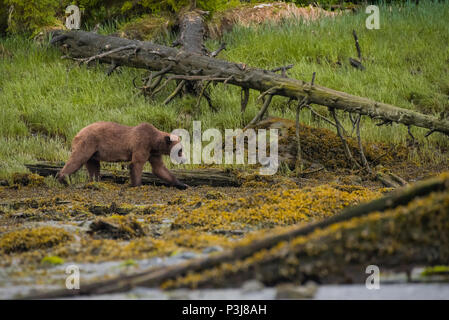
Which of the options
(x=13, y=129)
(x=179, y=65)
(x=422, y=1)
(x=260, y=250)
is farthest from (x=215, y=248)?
(x=422, y=1)

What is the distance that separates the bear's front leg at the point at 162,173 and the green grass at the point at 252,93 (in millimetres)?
1852

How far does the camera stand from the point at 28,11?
14.2 meters

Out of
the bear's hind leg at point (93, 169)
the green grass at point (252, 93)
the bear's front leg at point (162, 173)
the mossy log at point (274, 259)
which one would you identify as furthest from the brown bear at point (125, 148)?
the mossy log at point (274, 259)

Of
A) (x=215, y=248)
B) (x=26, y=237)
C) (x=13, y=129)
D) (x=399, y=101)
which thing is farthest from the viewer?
(x=399, y=101)

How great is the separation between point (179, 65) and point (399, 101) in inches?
196

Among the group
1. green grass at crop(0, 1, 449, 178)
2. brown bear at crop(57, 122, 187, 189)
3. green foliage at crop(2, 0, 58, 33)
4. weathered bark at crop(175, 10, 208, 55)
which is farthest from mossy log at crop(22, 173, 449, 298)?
green foliage at crop(2, 0, 58, 33)

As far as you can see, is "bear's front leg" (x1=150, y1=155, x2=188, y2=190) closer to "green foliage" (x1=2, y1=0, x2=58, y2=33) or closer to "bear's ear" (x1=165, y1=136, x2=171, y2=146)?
"bear's ear" (x1=165, y1=136, x2=171, y2=146)

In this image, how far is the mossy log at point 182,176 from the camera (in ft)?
26.8

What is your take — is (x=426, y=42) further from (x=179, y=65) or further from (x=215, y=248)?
(x=215, y=248)

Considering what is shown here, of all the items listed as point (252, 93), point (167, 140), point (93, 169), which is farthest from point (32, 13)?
point (167, 140)

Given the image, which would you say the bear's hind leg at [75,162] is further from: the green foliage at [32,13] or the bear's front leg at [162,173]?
the green foliage at [32,13]

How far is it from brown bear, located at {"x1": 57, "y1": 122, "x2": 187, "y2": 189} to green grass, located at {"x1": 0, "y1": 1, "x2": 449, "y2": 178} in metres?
1.14

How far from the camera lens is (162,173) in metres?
8.09
